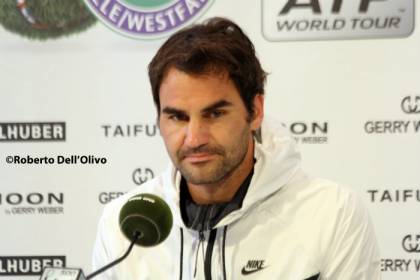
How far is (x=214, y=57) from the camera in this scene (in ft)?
4.46

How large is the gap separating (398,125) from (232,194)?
0.76 m

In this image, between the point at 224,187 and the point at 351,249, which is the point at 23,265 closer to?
the point at 224,187

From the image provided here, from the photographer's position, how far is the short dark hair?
135cm

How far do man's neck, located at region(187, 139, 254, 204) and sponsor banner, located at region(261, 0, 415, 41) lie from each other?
655mm

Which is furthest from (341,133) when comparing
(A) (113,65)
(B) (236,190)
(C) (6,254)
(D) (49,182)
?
(C) (6,254)

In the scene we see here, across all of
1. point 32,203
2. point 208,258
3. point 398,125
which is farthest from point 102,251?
point 398,125

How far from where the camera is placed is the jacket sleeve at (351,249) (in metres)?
1.38

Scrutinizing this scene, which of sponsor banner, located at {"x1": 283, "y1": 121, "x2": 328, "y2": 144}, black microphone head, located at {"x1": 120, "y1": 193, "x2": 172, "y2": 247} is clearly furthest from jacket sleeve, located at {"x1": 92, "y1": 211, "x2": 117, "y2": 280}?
sponsor banner, located at {"x1": 283, "y1": 121, "x2": 328, "y2": 144}

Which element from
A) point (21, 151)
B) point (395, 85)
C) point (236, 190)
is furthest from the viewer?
point (21, 151)

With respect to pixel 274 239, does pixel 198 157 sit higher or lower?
higher

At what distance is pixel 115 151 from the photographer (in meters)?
2.06

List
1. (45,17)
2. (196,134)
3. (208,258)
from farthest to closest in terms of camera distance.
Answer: (45,17) < (208,258) < (196,134)

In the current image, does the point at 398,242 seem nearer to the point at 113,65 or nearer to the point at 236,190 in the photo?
the point at 236,190

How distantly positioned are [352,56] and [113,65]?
2.54 ft
